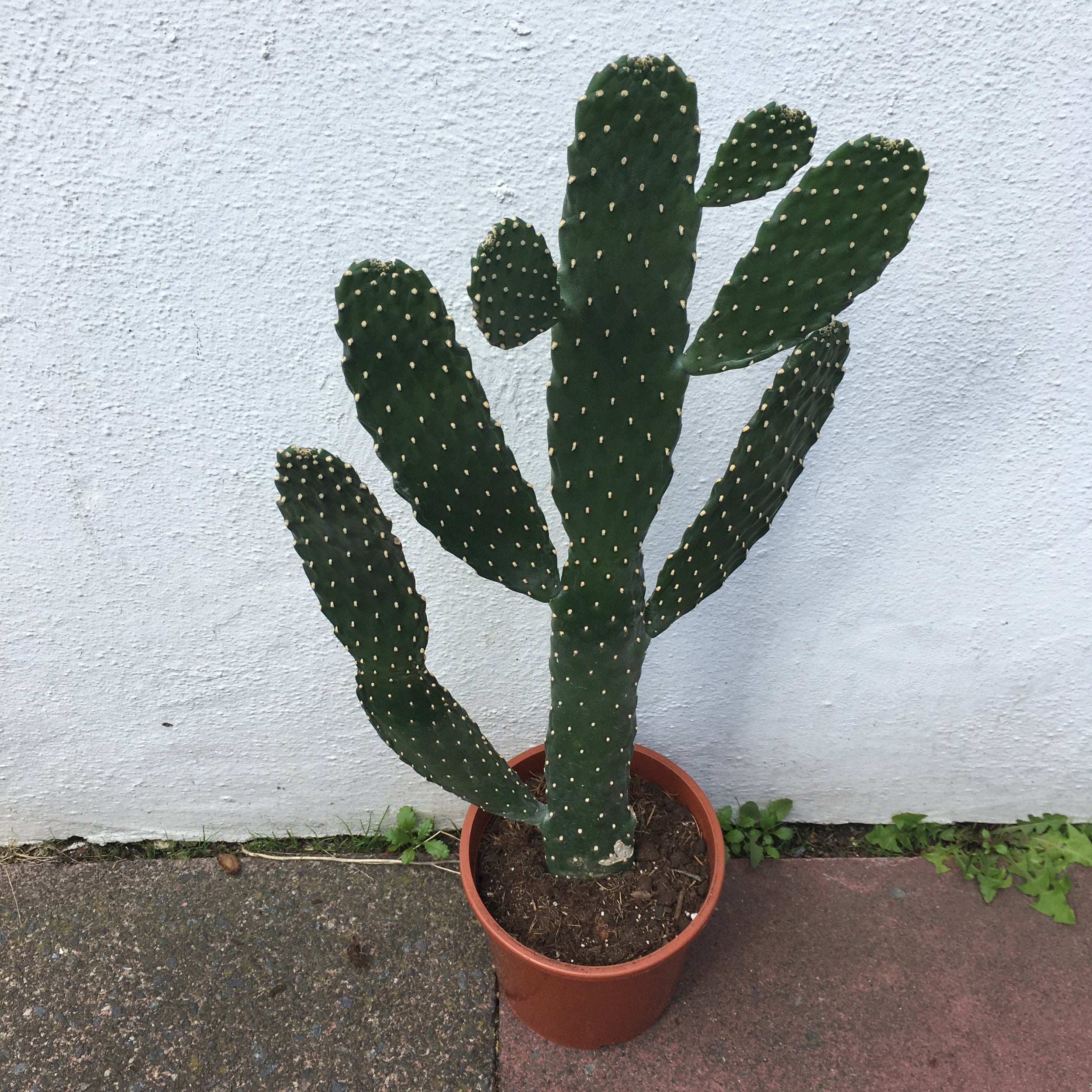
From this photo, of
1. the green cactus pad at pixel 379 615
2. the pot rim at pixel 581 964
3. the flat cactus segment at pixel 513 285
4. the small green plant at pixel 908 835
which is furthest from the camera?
the small green plant at pixel 908 835

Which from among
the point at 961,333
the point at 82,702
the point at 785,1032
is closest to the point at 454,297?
the point at 961,333

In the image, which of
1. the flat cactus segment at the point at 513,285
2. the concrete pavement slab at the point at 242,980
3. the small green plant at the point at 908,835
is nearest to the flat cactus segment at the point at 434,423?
the flat cactus segment at the point at 513,285

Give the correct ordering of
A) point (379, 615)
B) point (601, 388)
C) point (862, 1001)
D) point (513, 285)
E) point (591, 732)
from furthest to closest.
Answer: point (862, 1001), point (591, 732), point (379, 615), point (601, 388), point (513, 285)

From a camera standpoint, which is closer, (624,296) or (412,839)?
(624,296)

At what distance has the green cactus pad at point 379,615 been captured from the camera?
0.89 meters

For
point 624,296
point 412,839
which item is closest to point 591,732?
point 624,296

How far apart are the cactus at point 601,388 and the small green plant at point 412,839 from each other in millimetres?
706

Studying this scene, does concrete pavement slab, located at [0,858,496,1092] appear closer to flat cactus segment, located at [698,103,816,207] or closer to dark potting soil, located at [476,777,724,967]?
dark potting soil, located at [476,777,724,967]

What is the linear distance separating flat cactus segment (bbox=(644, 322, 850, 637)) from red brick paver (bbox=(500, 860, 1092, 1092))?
2.88 feet

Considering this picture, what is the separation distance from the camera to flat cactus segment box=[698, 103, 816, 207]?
2.40 ft

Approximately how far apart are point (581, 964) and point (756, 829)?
27.6 inches

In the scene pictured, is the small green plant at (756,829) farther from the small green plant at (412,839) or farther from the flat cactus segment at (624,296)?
the flat cactus segment at (624,296)

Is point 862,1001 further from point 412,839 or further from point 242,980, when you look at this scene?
point 242,980

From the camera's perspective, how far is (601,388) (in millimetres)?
858
